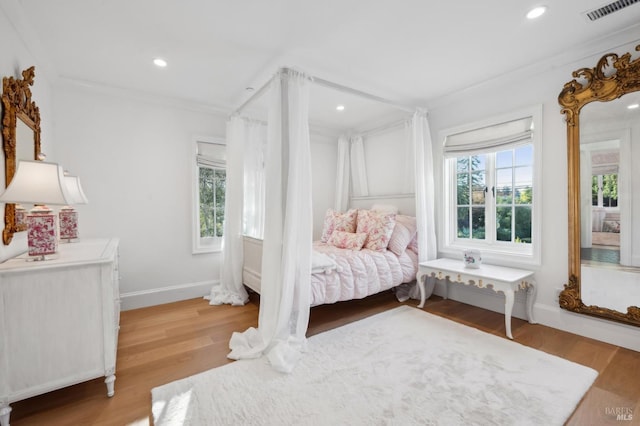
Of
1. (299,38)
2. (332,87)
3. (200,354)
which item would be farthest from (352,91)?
(200,354)

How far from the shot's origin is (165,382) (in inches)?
75.4

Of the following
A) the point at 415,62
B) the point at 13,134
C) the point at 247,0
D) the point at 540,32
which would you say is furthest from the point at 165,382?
the point at 540,32

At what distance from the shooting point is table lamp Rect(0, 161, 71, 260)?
1558 mm

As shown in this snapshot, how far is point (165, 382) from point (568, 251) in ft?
11.5

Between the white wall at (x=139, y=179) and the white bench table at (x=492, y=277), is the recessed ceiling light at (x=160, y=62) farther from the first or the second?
the white bench table at (x=492, y=277)

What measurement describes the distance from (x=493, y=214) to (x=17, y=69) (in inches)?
179

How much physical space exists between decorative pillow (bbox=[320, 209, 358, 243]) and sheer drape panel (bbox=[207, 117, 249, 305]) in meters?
1.27

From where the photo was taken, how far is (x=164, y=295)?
3.50 metres

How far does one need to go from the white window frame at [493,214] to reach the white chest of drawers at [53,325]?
11.4 feet

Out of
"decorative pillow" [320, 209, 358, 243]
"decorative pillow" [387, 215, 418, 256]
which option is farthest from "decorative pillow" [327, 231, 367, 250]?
"decorative pillow" [387, 215, 418, 256]

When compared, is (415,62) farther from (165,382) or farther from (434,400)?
(165,382)

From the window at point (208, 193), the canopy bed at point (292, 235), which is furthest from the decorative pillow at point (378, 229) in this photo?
the window at point (208, 193)

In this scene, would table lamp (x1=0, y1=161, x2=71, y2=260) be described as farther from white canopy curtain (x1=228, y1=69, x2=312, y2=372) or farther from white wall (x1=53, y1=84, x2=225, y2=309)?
white wall (x1=53, y1=84, x2=225, y2=309)

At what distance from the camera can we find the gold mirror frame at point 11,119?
1850mm
